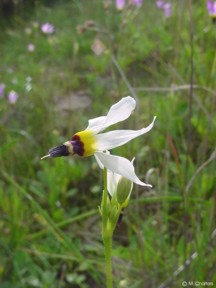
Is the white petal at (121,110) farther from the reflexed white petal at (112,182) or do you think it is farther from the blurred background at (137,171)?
the blurred background at (137,171)

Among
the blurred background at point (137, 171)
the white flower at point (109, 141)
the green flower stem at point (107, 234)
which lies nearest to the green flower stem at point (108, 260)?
the green flower stem at point (107, 234)

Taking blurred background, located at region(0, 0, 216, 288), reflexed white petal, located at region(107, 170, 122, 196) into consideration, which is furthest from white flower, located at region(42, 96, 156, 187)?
blurred background, located at region(0, 0, 216, 288)

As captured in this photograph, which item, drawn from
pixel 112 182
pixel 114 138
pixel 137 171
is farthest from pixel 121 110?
pixel 137 171

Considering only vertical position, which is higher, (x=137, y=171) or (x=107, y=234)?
(x=107, y=234)

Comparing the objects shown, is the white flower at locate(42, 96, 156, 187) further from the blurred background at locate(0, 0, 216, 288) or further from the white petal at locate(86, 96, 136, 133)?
the blurred background at locate(0, 0, 216, 288)

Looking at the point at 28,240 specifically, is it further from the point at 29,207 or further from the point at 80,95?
the point at 80,95

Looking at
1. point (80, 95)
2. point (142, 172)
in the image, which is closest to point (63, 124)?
point (80, 95)

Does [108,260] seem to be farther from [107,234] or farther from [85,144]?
[85,144]
